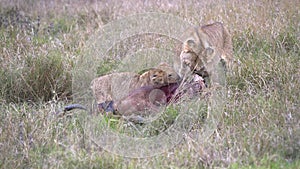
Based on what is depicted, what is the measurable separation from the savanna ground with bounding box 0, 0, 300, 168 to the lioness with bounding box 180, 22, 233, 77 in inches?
9.4

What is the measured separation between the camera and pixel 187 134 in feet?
15.6

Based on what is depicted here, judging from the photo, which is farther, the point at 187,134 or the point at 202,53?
the point at 202,53

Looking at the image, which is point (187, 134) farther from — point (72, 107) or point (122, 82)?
point (122, 82)

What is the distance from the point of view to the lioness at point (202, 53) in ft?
19.0

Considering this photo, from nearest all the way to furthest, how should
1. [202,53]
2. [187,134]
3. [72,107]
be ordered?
[187,134]
[72,107]
[202,53]

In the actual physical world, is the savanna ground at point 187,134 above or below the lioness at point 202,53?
below

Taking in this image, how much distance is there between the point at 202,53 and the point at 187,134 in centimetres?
133

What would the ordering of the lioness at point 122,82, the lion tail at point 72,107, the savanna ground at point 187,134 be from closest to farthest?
the savanna ground at point 187,134, the lion tail at point 72,107, the lioness at point 122,82

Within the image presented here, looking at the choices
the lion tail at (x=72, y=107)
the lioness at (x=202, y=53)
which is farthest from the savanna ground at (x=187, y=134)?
the lioness at (x=202, y=53)

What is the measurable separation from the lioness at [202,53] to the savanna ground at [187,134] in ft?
0.78

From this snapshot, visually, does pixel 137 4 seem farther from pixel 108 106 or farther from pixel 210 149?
pixel 210 149

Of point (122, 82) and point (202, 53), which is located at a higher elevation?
point (202, 53)

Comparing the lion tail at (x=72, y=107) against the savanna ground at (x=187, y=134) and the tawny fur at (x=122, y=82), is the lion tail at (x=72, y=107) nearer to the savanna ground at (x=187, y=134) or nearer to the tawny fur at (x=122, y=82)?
the savanna ground at (x=187, y=134)

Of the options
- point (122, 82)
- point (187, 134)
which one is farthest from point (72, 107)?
point (187, 134)
